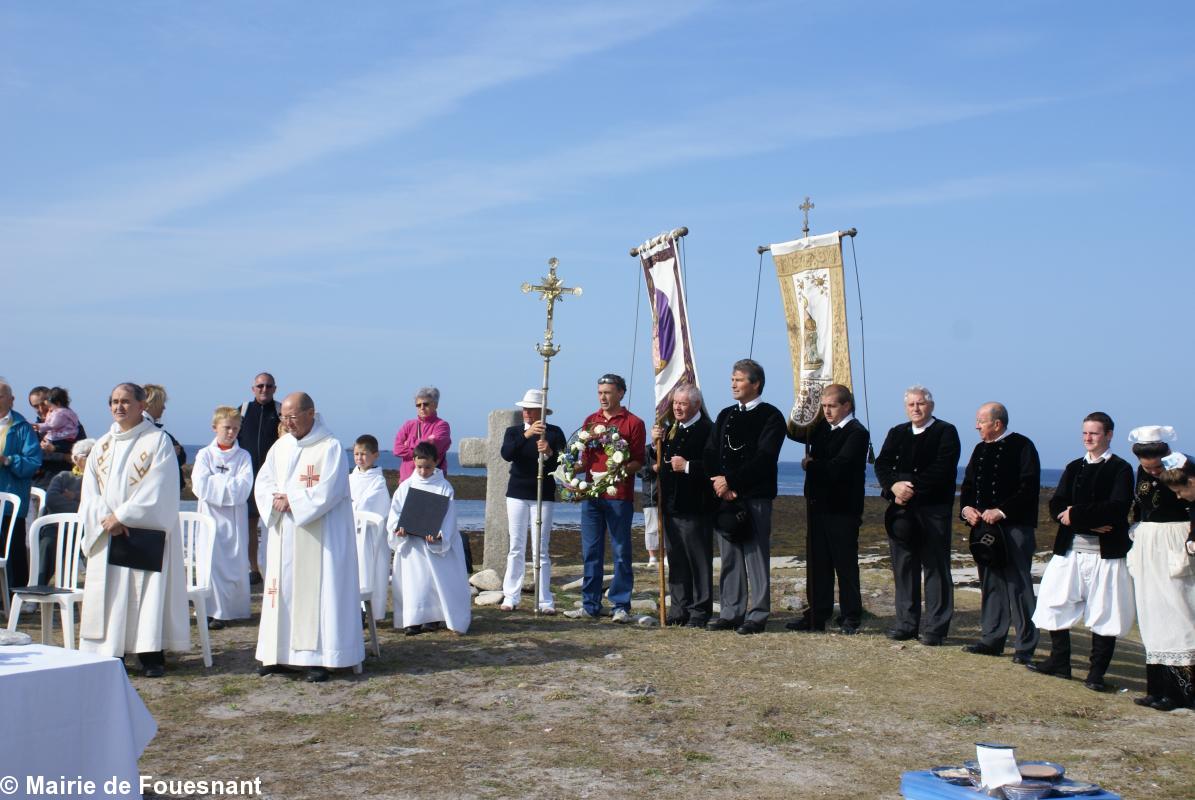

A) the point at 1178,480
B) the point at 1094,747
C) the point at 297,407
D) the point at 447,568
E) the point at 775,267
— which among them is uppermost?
the point at 775,267

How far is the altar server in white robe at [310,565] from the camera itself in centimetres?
834

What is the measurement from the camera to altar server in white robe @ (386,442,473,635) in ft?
33.7

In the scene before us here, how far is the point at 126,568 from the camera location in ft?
27.5

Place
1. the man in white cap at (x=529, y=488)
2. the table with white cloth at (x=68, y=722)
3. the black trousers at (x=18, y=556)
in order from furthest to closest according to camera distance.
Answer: the man in white cap at (x=529, y=488) < the black trousers at (x=18, y=556) < the table with white cloth at (x=68, y=722)

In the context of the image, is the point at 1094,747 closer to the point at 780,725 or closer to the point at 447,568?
the point at 780,725

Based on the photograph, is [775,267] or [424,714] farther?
[775,267]

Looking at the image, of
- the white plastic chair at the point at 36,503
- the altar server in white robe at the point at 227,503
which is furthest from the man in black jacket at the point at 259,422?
the white plastic chair at the point at 36,503

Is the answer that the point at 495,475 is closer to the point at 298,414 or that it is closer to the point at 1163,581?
the point at 298,414

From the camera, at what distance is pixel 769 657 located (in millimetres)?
9289

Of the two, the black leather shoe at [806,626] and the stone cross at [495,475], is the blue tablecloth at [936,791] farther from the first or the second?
the stone cross at [495,475]

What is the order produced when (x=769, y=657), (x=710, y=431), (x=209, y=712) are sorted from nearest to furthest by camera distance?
(x=209, y=712), (x=769, y=657), (x=710, y=431)

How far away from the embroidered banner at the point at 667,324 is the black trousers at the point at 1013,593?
3.20m

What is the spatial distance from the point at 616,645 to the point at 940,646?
8.80 ft

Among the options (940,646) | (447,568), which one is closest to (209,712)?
(447,568)
